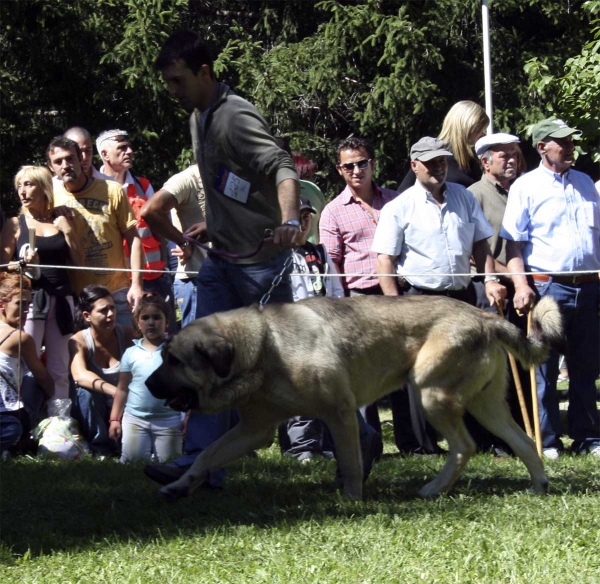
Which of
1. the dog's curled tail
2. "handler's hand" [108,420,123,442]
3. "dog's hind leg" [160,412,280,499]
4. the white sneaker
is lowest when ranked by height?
the white sneaker

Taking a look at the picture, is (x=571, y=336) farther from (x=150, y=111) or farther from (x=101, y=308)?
(x=150, y=111)

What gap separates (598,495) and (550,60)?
12.2 meters

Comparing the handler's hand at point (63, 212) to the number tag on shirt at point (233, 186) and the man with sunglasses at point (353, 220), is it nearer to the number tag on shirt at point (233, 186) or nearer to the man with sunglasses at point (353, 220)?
the man with sunglasses at point (353, 220)

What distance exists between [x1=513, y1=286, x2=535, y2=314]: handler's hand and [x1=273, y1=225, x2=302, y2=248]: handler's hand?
8.82 feet

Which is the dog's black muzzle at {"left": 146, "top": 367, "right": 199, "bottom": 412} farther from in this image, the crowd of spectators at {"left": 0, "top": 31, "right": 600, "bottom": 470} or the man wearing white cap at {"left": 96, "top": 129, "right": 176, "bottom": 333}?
the man wearing white cap at {"left": 96, "top": 129, "right": 176, "bottom": 333}

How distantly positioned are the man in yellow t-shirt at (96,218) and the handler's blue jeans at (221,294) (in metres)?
2.56

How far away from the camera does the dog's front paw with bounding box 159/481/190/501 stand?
5422mm

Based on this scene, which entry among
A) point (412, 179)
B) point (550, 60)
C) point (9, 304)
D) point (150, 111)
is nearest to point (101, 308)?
point (9, 304)

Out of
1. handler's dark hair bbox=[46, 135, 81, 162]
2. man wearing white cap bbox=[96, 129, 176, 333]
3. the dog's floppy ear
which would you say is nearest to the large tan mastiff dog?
the dog's floppy ear

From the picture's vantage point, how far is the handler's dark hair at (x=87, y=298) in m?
8.16

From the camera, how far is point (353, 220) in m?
8.05

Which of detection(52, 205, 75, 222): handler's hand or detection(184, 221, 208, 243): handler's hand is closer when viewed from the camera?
detection(184, 221, 208, 243): handler's hand

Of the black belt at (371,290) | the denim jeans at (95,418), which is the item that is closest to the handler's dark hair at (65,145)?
the denim jeans at (95,418)

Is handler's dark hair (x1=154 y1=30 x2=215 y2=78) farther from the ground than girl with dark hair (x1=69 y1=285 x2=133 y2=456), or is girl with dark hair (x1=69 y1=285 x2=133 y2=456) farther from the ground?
handler's dark hair (x1=154 y1=30 x2=215 y2=78)
